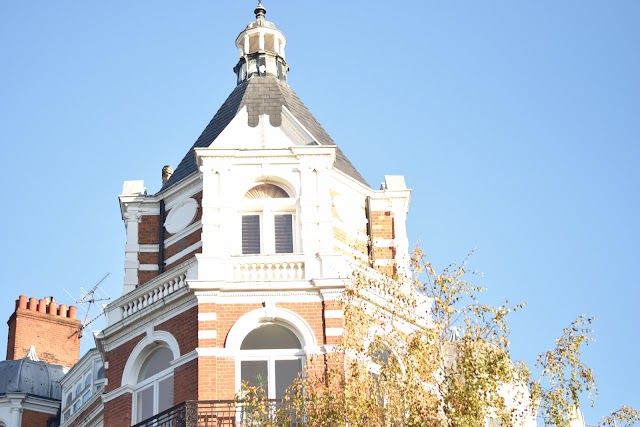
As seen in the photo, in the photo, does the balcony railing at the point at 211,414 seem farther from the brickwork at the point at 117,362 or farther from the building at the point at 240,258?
the brickwork at the point at 117,362

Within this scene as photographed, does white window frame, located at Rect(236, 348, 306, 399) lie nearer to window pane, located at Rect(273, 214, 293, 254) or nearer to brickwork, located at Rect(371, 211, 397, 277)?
window pane, located at Rect(273, 214, 293, 254)

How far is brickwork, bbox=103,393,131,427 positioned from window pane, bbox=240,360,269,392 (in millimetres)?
3079

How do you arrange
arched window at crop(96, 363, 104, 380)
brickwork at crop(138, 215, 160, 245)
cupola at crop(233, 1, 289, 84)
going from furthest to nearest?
cupola at crop(233, 1, 289, 84)
arched window at crop(96, 363, 104, 380)
brickwork at crop(138, 215, 160, 245)

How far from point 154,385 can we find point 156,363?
59 cm

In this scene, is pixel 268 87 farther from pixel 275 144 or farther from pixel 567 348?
pixel 567 348

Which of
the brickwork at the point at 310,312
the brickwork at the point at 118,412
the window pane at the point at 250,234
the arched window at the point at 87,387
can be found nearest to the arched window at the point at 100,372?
the arched window at the point at 87,387

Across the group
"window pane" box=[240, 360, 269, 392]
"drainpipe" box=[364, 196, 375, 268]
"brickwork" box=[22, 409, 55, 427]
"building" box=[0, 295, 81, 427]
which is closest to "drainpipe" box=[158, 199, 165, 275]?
"window pane" box=[240, 360, 269, 392]

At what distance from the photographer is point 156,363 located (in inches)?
1225

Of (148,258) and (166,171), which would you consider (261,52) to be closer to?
(166,171)

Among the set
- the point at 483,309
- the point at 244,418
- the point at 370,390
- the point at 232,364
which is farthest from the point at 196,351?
the point at 483,309

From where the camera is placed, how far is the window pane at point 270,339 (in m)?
30.1

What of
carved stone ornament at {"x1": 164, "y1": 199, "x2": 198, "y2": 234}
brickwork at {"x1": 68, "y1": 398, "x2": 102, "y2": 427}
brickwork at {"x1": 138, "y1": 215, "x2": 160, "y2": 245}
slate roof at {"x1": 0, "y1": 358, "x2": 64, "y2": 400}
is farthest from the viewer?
slate roof at {"x1": 0, "y1": 358, "x2": 64, "y2": 400}

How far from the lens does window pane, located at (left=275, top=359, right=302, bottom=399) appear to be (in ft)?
96.9

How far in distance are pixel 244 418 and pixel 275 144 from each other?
8.63 meters
